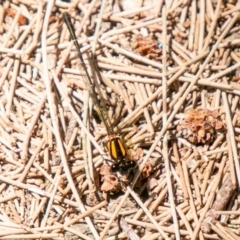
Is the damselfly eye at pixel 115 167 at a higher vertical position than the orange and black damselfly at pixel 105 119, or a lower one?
lower

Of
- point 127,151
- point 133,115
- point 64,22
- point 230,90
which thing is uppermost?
point 64,22

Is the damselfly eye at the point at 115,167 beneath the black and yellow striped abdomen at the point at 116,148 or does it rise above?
beneath

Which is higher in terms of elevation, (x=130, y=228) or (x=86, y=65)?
(x=86, y=65)

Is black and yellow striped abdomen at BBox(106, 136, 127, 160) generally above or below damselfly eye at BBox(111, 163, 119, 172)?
above

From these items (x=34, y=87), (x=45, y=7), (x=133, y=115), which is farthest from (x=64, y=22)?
(x=133, y=115)

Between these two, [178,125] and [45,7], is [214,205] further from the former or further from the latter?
[45,7]

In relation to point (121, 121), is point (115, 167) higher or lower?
lower

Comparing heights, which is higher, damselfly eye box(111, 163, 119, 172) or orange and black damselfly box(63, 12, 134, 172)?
orange and black damselfly box(63, 12, 134, 172)

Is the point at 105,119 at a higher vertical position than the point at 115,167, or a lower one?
higher
